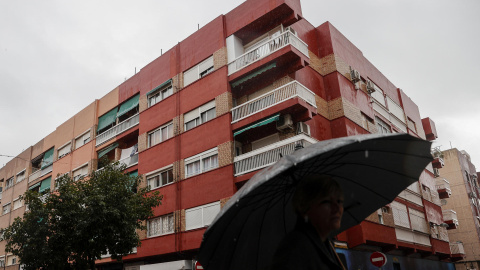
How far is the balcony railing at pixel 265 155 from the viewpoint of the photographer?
17773 millimetres

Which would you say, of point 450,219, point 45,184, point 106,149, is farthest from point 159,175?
point 450,219

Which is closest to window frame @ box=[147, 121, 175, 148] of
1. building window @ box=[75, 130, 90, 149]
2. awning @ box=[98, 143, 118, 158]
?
awning @ box=[98, 143, 118, 158]

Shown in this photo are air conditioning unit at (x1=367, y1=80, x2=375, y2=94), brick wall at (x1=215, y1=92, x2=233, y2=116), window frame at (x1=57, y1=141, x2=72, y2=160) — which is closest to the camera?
brick wall at (x1=215, y1=92, x2=233, y2=116)

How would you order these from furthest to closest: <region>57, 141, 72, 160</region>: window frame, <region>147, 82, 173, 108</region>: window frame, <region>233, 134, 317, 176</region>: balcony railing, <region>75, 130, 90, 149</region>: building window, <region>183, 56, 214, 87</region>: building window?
<region>57, 141, 72, 160</region>: window frame < <region>75, 130, 90, 149</region>: building window < <region>147, 82, 173, 108</region>: window frame < <region>183, 56, 214, 87</region>: building window < <region>233, 134, 317, 176</region>: balcony railing

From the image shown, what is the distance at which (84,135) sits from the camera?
31422mm

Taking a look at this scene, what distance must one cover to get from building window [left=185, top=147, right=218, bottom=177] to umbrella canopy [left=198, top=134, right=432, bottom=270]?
16856 mm

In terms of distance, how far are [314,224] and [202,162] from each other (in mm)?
19002

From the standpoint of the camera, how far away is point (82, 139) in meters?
31.5

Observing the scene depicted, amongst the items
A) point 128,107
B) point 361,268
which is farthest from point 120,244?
point 128,107

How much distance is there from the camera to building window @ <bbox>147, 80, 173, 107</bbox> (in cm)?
2491

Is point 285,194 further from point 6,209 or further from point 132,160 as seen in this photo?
point 6,209

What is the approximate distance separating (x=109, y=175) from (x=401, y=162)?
15.7m

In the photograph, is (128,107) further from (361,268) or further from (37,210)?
(361,268)

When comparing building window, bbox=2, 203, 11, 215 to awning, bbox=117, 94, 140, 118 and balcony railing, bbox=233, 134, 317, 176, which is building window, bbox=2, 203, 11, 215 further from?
balcony railing, bbox=233, 134, 317, 176
